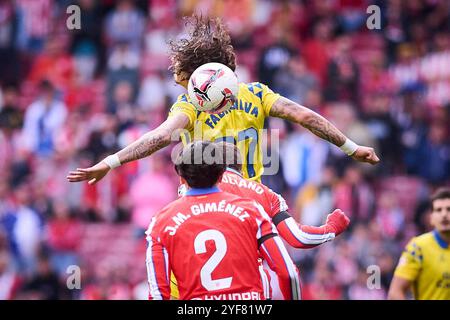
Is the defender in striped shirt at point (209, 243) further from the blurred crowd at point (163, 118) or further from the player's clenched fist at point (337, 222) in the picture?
the blurred crowd at point (163, 118)

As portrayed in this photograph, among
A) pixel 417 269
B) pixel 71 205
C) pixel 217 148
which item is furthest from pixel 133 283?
pixel 217 148

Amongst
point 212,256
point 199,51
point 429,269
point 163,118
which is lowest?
point 429,269

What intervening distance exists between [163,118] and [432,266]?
749 cm

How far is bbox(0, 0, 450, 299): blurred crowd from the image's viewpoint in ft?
49.1

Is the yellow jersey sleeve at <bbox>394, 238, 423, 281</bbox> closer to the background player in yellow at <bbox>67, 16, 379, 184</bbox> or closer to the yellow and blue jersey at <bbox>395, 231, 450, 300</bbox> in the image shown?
the yellow and blue jersey at <bbox>395, 231, 450, 300</bbox>

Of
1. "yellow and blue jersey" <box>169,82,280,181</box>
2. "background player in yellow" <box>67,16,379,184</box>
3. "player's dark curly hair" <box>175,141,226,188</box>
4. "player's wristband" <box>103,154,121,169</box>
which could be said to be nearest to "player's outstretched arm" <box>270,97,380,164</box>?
"background player in yellow" <box>67,16,379,184</box>

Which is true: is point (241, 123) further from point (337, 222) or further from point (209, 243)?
point (209, 243)

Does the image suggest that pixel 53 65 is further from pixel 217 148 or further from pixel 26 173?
pixel 217 148

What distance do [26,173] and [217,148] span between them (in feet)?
31.3

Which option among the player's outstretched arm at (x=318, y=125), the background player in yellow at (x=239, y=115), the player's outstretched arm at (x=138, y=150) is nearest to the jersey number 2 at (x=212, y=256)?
the player's outstretched arm at (x=138, y=150)

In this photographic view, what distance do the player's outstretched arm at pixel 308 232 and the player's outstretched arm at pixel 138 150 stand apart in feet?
3.63

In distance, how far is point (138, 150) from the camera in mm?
Answer: 7852

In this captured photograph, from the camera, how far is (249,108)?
27.2ft

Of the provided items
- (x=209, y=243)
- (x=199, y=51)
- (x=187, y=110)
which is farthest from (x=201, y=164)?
(x=199, y=51)
